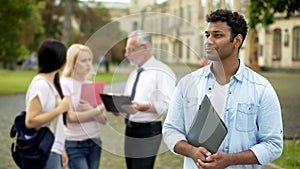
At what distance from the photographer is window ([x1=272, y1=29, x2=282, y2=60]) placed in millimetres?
54875

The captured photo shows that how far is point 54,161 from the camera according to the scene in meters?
4.80

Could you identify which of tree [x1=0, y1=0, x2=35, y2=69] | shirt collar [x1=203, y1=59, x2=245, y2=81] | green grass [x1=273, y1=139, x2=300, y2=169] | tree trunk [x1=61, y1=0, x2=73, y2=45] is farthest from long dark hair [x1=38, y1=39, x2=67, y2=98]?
tree trunk [x1=61, y1=0, x2=73, y2=45]

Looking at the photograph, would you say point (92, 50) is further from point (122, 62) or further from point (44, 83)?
point (44, 83)

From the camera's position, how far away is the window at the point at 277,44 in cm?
5488

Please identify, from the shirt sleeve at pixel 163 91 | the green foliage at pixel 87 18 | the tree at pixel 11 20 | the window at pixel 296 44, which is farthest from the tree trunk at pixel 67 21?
the shirt sleeve at pixel 163 91

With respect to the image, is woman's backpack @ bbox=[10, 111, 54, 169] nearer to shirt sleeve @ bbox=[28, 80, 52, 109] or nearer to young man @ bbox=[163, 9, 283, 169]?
shirt sleeve @ bbox=[28, 80, 52, 109]

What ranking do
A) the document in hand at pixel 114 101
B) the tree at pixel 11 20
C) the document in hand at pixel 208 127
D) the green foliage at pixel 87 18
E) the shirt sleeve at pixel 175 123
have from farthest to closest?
the green foliage at pixel 87 18
the tree at pixel 11 20
the document in hand at pixel 114 101
the shirt sleeve at pixel 175 123
the document in hand at pixel 208 127

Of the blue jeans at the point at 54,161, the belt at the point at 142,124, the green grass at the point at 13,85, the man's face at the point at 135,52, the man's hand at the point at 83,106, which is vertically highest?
the man's face at the point at 135,52

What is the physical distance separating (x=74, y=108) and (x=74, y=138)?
29cm

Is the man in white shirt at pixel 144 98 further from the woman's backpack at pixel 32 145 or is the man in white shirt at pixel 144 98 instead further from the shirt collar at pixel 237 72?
the shirt collar at pixel 237 72

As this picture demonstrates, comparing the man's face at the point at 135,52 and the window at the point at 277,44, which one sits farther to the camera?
the window at the point at 277,44

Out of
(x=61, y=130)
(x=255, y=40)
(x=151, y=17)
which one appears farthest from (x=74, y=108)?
(x=255, y=40)

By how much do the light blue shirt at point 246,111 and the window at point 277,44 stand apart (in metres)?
52.8

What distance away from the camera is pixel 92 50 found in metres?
5.34
